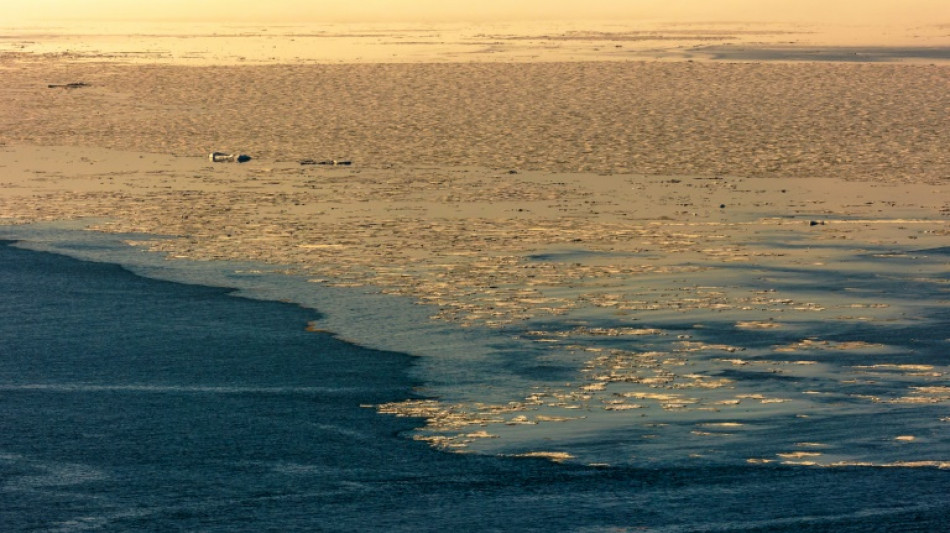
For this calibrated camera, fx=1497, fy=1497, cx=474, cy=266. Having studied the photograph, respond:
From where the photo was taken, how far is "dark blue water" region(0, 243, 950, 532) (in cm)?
699

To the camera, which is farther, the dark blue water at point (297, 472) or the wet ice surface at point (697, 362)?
the wet ice surface at point (697, 362)

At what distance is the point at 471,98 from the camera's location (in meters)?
27.3

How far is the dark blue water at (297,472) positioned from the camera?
6.99 metres

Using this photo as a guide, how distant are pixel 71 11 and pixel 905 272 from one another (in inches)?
2739

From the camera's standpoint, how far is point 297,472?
25.1 ft

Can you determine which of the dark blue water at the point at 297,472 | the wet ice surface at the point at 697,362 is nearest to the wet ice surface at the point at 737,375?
the wet ice surface at the point at 697,362

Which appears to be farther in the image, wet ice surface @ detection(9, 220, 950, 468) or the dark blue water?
wet ice surface @ detection(9, 220, 950, 468)

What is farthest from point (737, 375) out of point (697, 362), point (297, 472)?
point (297, 472)

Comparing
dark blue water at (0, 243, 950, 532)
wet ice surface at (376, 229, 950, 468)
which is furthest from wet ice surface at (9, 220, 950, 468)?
dark blue water at (0, 243, 950, 532)

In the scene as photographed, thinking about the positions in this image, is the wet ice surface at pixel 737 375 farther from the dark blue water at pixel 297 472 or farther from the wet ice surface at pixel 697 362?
the dark blue water at pixel 297 472

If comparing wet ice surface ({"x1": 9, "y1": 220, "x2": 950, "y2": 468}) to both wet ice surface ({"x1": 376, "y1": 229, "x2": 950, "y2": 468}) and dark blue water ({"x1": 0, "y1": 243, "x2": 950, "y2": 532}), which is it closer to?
wet ice surface ({"x1": 376, "y1": 229, "x2": 950, "y2": 468})

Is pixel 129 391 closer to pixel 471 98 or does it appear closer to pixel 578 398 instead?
pixel 578 398

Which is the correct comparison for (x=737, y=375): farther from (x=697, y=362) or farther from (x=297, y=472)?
(x=297, y=472)

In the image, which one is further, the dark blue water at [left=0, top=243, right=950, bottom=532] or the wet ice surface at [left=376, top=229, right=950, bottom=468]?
the wet ice surface at [left=376, top=229, right=950, bottom=468]
